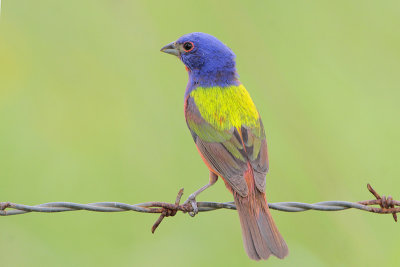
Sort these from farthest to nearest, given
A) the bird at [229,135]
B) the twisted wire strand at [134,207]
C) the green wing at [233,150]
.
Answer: the green wing at [233,150] → the bird at [229,135] → the twisted wire strand at [134,207]

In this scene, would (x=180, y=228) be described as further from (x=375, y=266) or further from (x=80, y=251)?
(x=375, y=266)

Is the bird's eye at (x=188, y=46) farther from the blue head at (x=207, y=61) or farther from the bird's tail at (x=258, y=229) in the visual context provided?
the bird's tail at (x=258, y=229)

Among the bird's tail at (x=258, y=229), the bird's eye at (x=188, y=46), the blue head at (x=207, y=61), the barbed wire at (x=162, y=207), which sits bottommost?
the bird's tail at (x=258, y=229)

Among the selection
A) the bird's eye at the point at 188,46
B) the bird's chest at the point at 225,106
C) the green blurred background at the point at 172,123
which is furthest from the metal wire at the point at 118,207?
the bird's eye at the point at 188,46

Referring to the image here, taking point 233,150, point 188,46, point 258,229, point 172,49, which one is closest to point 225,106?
point 233,150

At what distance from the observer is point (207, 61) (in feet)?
19.7

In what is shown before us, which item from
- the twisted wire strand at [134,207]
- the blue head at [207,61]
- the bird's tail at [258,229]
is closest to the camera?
the twisted wire strand at [134,207]

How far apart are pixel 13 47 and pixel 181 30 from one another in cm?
183

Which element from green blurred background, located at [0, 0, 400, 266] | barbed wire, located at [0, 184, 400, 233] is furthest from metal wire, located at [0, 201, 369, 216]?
green blurred background, located at [0, 0, 400, 266]

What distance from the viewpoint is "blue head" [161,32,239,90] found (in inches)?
234

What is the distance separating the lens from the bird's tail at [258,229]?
15.3ft

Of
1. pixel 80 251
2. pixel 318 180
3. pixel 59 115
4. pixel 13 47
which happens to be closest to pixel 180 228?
pixel 80 251

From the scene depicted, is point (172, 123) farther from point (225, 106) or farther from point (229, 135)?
point (229, 135)

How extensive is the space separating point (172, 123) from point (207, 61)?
4.22 ft
